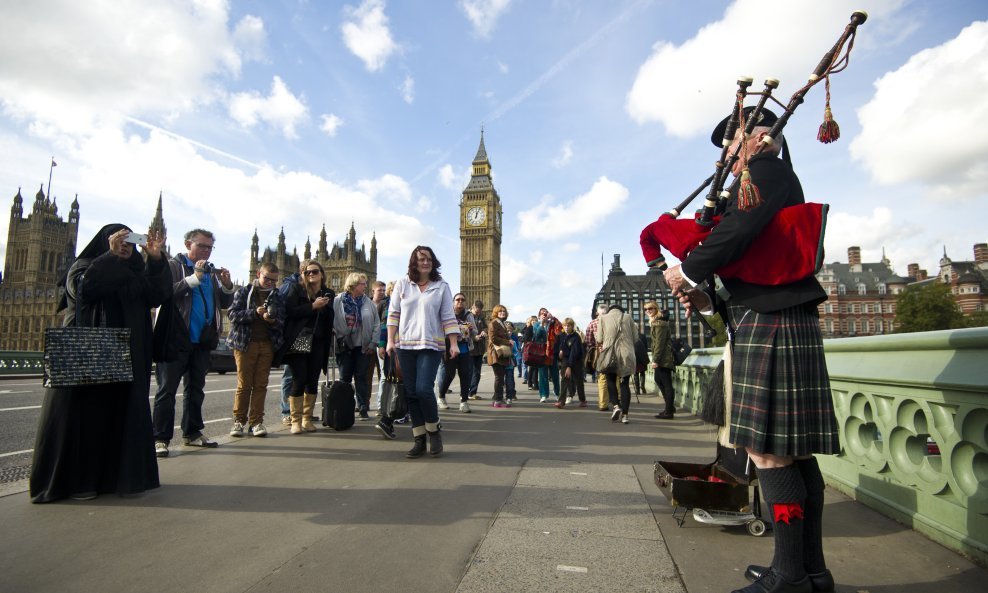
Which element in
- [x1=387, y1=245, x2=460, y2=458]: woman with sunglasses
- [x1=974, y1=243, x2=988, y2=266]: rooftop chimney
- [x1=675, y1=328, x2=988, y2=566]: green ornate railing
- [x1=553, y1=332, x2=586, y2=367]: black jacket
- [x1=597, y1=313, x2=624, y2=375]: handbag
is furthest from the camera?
[x1=974, y1=243, x2=988, y2=266]: rooftop chimney

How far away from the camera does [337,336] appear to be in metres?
6.70

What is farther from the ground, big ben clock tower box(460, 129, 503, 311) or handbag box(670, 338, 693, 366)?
big ben clock tower box(460, 129, 503, 311)

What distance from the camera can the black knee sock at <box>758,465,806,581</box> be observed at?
1922mm

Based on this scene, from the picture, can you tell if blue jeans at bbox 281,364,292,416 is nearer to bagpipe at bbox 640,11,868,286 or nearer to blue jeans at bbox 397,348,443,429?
blue jeans at bbox 397,348,443,429

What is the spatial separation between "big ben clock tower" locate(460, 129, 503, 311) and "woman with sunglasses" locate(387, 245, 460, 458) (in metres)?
87.4

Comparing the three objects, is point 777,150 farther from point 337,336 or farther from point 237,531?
point 337,336

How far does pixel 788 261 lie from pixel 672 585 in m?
1.33

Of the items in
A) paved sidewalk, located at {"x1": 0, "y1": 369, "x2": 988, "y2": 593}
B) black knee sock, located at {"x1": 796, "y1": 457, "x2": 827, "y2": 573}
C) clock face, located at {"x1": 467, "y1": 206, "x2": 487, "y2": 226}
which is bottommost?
paved sidewalk, located at {"x1": 0, "y1": 369, "x2": 988, "y2": 593}

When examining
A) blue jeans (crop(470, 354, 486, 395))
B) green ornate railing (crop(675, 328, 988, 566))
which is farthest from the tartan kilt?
blue jeans (crop(470, 354, 486, 395))

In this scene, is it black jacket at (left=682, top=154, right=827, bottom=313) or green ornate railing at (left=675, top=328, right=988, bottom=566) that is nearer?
black jacket at (left=682, top=154, right=827, bottom=313)

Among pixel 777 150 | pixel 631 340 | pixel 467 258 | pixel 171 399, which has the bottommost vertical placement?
pixel 171 399

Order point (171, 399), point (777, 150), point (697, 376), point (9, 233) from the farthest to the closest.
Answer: point (9, 233) → point (697, 376) → point (171, 399) → point (777, 150)

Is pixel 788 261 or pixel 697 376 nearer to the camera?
pixel 788 261

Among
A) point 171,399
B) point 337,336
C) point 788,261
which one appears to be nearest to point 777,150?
point 788,261
